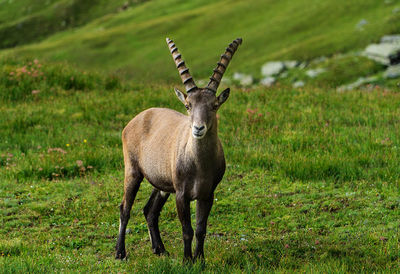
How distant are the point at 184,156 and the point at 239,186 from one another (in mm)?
3999

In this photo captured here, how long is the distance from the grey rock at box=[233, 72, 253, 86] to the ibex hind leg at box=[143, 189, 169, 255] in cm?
2857

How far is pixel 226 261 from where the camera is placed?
754 cm

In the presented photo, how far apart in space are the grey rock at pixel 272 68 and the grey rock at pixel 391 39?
7331 millimetres

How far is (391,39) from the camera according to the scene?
36156 millimetres

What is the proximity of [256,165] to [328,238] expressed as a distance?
3695 millimetres

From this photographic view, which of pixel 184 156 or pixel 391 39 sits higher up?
pixel 184 156

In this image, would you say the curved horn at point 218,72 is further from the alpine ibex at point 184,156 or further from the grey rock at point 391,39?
the grey rock at point 391,39

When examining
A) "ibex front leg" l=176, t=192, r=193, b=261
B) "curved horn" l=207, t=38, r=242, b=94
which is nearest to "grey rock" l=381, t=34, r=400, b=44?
"curved horn" l=207, t=38, r=242, b=94

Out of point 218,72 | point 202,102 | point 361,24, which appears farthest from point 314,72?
point 202,102

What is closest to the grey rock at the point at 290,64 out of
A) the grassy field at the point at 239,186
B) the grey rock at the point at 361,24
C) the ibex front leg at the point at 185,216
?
the grey rock at the point at 361,24

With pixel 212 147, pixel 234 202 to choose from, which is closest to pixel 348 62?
pixel 234 202

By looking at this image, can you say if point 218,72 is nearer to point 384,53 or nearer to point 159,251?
point 159,251

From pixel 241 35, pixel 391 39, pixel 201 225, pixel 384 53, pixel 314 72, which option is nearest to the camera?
pixel 201 225

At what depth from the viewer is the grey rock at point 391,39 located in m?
35.6
